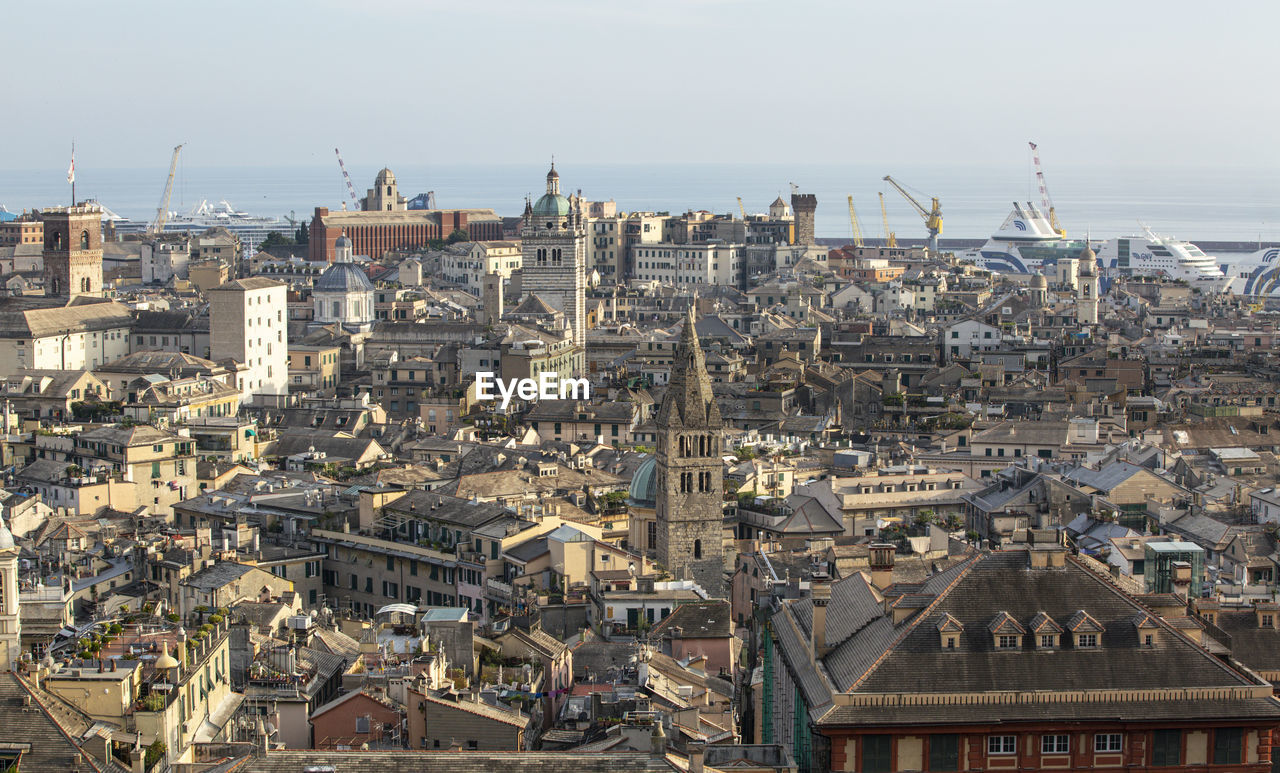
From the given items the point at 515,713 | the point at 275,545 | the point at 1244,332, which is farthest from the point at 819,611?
the point at 1244,332

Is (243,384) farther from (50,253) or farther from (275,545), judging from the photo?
(275,545)

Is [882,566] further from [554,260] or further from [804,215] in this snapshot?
[804,215]

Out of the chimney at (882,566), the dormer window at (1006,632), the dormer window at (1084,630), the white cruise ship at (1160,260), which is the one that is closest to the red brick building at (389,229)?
the white cruise ship at (1160,260)

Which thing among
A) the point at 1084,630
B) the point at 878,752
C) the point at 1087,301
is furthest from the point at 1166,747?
the point at 1087,301

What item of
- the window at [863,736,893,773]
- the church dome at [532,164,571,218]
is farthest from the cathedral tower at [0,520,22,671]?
the church dome at [532,164,571,218]

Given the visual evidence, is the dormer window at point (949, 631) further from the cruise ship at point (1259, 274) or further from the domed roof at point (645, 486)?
the cruise ship at point (1259, 274)

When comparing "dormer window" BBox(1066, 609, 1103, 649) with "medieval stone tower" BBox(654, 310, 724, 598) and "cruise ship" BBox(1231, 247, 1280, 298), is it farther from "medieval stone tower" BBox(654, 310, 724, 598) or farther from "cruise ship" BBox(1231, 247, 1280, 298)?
"cruise ship" BBox(1231, 247, 1280, 298)

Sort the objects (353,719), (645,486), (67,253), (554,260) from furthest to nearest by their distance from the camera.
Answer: (554,260), (67,253), (645,486), (353,719)
